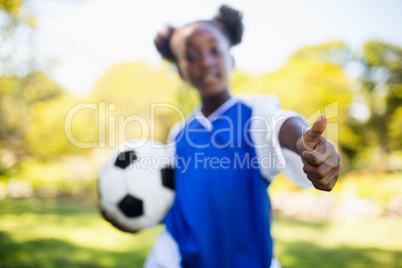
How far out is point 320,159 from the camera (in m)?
0.75

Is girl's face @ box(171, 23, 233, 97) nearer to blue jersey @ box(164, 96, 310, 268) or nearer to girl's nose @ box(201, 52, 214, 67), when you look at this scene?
girl's nose @ box(201, 52, 214, 67)

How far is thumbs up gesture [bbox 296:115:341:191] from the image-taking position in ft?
2.48

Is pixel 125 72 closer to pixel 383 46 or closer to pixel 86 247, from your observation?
pixel 86 247

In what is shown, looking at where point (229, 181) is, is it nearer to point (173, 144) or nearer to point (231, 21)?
point (173, 144)

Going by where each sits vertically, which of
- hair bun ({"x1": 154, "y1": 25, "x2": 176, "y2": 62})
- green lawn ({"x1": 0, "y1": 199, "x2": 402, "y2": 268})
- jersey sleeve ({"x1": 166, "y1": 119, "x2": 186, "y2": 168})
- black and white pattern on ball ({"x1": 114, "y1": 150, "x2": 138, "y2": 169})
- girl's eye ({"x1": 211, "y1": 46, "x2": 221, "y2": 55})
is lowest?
green lawn ({"x1": 0, "y1": 199, "x2": 402, "y2": 268})

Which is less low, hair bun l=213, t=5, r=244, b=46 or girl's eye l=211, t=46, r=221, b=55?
hair bun l=213, t=5, r=244, b=46

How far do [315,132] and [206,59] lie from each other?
949 mm

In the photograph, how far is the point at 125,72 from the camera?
34.7ft

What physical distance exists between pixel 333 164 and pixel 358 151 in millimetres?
17079

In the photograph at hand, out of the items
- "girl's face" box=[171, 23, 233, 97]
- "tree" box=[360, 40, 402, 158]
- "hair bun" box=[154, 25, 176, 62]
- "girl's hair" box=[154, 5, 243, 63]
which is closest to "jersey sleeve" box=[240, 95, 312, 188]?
"girl's face" box=[171, 23, 233, 97]

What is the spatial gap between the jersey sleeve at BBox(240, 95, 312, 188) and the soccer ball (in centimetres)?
55

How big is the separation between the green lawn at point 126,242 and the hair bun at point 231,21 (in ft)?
9.33

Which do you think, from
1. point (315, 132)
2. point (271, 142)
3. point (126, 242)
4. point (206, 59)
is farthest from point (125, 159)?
point (126, 242)

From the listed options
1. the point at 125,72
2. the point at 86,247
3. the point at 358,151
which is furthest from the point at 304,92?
the point at 358,151
